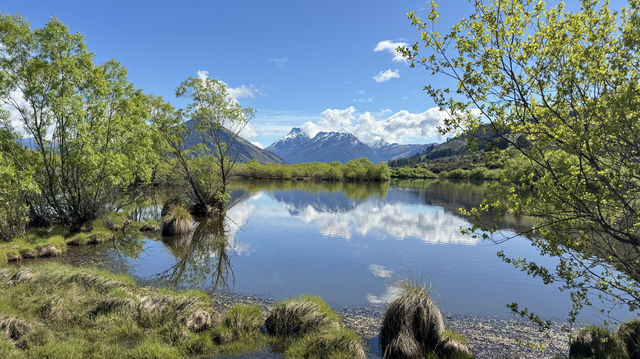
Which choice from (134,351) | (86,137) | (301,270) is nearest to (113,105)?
(86,137)

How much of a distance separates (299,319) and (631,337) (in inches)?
431

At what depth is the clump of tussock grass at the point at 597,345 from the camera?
9.77 metres

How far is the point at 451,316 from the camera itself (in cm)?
1455

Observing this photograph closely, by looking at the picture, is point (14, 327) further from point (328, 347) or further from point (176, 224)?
point (176, 224)

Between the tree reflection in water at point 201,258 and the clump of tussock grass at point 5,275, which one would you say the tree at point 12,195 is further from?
the tree reflection in water at point 201,258

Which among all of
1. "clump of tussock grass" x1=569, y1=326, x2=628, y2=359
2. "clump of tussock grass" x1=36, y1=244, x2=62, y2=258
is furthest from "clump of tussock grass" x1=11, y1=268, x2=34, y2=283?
"clump of tussock grass" x1=569, y1=326, x2=628, y2=359

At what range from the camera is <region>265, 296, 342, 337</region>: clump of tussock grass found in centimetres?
1194

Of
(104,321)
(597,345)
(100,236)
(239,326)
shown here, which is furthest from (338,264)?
(100,236)

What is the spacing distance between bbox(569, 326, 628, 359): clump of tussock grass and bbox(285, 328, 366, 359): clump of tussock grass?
7161 millimetres

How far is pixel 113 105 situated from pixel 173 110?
12532 millimetres

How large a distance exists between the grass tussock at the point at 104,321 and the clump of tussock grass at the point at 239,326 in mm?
36

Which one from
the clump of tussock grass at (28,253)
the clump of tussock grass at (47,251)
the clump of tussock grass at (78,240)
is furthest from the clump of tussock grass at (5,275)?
the clump of tussock grass at (78,240)

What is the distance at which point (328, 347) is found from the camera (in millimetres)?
10430

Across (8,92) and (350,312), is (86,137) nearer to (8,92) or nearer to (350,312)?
(8,92)
